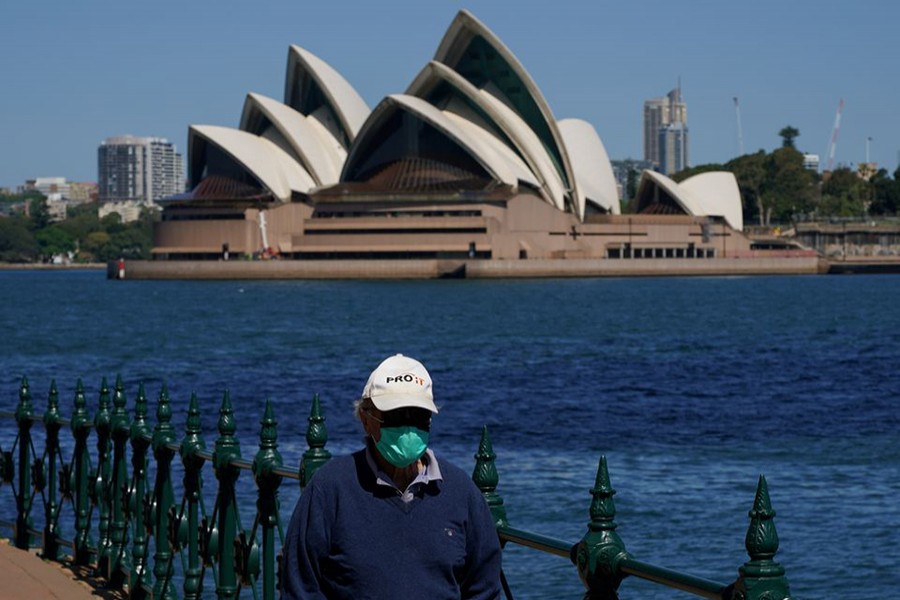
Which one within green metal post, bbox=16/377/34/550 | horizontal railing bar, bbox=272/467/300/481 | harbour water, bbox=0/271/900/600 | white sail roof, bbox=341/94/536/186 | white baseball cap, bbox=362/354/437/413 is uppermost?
white sail roof, bbox=341/94/536/186

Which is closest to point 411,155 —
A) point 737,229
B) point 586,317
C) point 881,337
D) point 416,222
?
point 416,222

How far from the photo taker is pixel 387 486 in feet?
13.5

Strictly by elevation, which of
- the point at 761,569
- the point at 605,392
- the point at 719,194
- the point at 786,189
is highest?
the point at 786,189

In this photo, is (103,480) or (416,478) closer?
(416,478)

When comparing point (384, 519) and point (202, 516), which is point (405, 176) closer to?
point (202, 516)

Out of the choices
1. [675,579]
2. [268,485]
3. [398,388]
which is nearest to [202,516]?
[268,485]

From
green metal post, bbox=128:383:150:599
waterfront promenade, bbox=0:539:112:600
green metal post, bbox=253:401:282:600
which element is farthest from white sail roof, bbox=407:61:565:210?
green metal post, bbox=253:401:282:600

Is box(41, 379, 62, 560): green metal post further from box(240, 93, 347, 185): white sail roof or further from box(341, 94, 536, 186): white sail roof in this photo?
box(240, 93, 347, 185): white sail roof

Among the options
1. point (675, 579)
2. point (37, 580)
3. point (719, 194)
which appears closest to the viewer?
point (675, 579)

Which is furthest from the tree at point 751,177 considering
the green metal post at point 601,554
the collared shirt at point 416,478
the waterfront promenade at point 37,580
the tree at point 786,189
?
the collared shirt at point 416,478

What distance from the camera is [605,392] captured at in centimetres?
3434

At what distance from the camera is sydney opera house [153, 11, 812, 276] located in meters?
114

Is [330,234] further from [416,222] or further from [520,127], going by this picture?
[520,127]

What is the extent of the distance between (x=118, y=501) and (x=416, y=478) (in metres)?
4.46
